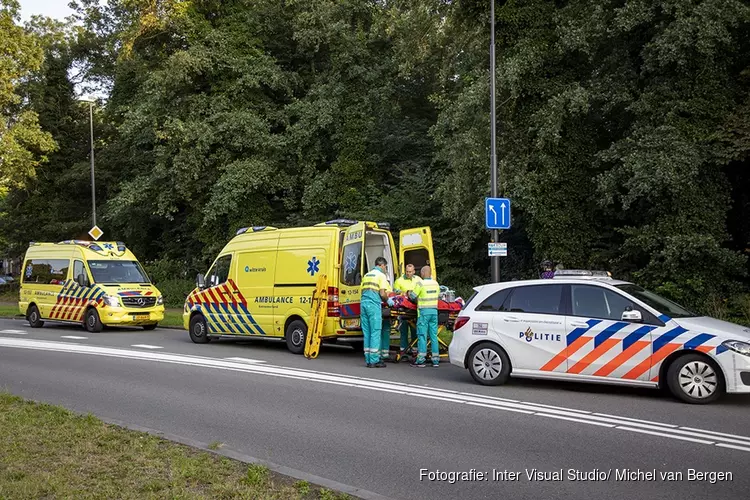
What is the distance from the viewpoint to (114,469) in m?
6.08

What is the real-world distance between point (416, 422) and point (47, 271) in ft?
57.9

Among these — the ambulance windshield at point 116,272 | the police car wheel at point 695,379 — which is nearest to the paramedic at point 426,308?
the police car wheel at point 695,379

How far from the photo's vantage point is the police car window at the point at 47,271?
70.7ft

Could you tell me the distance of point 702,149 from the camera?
16.3 metres

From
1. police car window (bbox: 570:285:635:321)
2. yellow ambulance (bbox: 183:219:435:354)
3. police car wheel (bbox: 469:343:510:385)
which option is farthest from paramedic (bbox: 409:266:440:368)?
police car window (bbox: 570:285:635:321)

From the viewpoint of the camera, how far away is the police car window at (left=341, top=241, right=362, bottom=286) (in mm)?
14148

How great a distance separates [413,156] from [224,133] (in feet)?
24.5

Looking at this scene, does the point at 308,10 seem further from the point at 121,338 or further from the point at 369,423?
the point at 369,423

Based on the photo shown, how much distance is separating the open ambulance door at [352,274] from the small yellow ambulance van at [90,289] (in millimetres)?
8894

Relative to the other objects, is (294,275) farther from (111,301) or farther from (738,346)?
(738,346)

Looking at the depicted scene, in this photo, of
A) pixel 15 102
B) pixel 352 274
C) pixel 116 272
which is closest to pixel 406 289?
pixel 352 274

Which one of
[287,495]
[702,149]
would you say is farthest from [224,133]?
[287,495]

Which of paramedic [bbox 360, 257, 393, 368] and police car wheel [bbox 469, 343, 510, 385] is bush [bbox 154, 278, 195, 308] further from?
police car wheel [bbox 469, 343, 510, 385]

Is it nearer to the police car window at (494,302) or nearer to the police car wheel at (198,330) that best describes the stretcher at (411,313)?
the police car window at (494,302)
